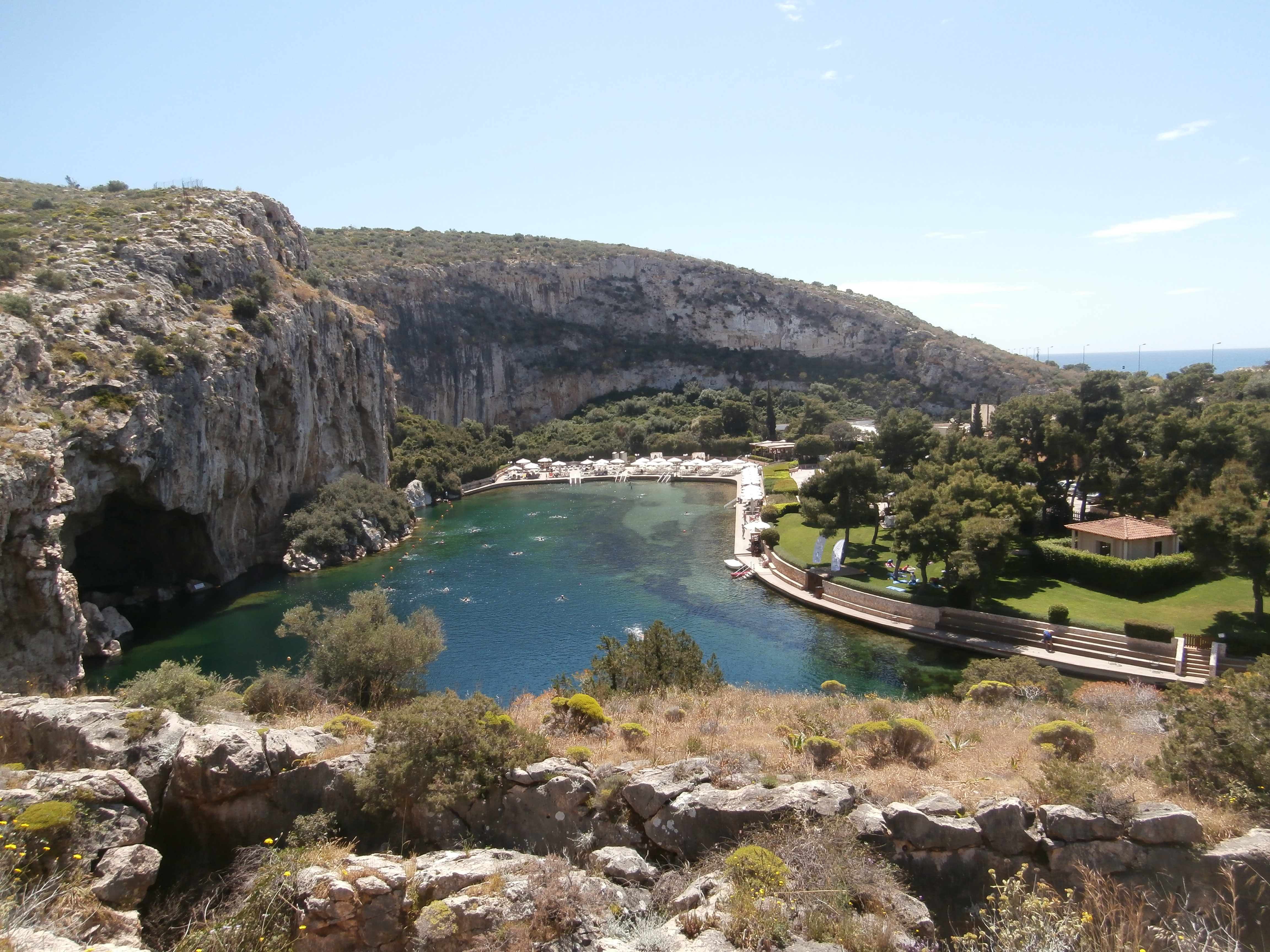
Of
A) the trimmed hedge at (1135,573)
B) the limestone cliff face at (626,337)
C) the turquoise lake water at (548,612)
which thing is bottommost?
the turquoise lake water at (548,612)

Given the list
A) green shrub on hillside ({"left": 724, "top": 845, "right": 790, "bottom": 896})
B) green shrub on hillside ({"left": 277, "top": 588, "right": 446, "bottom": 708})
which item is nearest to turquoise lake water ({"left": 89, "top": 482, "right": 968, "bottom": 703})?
green shrub on hillside ({"left": 277, "top": 588, "right": 446, "bottom": 708})

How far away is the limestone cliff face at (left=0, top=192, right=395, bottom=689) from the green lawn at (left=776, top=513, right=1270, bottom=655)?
89.7ft

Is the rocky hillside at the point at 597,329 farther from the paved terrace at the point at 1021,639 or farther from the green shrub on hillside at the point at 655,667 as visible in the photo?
the green shrub on hillside at the point at 655,667

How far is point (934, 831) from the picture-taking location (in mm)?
7254

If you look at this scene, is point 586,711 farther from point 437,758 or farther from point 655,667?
point 655,667

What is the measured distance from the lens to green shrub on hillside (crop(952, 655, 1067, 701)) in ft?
55.1

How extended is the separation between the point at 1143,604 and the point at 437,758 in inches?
994

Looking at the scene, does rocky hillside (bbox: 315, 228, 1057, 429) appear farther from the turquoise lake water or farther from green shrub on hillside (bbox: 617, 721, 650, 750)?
green shrub on hillside (bbox: 617, 721, 650, 750)

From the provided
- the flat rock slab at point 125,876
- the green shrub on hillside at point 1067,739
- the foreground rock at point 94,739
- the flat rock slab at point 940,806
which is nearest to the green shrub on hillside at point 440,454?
the foreground rock at point 94,739

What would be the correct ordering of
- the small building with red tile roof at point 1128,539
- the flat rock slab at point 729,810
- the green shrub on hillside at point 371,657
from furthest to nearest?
the small building with red tile roof at point 1128,539, the green shrub on hillside at point 371,657, the flat rock slab at point 729,810

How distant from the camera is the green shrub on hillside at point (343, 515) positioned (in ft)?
125

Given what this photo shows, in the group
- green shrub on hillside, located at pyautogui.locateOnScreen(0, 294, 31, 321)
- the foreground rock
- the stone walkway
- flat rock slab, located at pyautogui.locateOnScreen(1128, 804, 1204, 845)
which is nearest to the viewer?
flat rock slab, located at pyautogui.locateOnScreen(1128, 804, 1204, 845)

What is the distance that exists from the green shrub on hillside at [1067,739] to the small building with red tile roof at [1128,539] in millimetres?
20487

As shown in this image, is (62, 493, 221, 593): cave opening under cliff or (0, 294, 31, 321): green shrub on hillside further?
(62, 493, 221, 593): cave opening under cliff
